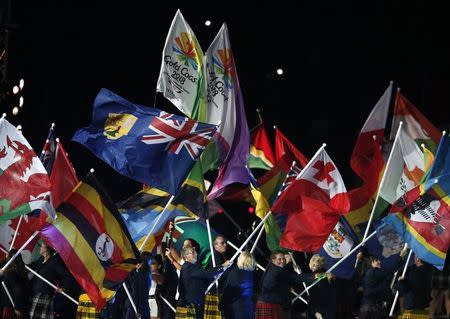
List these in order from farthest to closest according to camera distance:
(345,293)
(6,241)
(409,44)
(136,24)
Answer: (409,44), (136,24), (345,293), (6,241)

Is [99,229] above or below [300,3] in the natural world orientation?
below

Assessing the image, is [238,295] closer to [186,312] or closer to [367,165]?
[186,312]

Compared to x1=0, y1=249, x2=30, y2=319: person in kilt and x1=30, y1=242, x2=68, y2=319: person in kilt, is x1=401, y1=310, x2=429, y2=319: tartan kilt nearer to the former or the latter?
x1=30, y1=242, x2=68, y2=319: person in kilt

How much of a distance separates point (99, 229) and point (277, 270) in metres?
3.39

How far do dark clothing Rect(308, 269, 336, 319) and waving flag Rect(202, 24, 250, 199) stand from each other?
7.60 feet

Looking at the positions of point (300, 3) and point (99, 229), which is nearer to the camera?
point (99, 229)

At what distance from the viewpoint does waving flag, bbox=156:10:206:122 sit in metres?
19.5

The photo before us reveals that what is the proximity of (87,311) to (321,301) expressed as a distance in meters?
4.03

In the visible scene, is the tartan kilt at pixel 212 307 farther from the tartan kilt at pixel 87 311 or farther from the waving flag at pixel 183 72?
the waving flag at pixel 183 72

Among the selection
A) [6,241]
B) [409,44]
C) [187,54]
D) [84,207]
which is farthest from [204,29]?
[84,207]

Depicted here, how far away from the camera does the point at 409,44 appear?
28.8 m

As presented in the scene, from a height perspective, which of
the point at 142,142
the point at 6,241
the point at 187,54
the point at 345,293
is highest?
the point at 187,54

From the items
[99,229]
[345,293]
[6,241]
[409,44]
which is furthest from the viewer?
[409,44]

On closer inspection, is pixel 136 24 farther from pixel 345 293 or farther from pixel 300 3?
pixel 345 293
